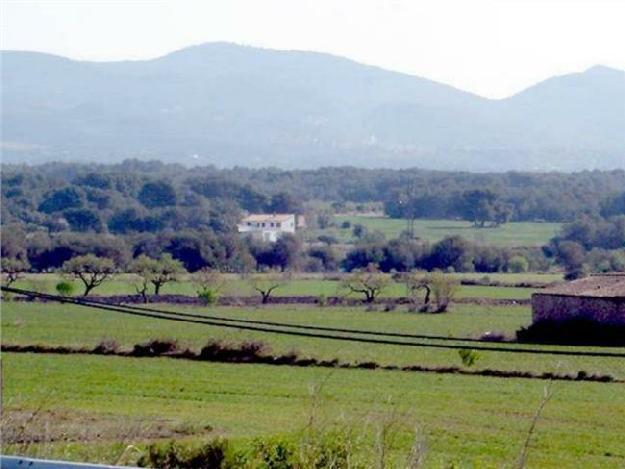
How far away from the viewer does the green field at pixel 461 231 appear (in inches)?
3590

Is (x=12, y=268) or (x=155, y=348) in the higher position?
(x=155, y=348)

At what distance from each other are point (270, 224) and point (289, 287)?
37.0 metres

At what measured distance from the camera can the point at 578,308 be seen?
4528 centimetres

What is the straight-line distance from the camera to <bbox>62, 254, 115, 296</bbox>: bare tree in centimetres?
6831

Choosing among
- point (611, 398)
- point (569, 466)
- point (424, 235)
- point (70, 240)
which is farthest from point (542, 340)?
point (424, 235)

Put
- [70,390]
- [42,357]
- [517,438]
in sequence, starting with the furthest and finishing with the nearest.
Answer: [42,357] → [70,390] → [517,438]

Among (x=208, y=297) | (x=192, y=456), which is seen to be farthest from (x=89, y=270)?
(x=192, y=456)

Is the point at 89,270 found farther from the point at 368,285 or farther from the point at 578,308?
the point at 578,308

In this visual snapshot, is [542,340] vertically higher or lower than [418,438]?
lower

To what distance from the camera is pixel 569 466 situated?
59.4 ft

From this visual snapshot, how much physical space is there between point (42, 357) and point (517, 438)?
58.8 ft

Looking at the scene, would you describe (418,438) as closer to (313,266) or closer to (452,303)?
(452,303)

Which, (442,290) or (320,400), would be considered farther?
(442,290)

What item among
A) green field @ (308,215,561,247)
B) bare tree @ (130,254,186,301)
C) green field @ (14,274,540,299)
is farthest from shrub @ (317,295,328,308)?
green field @ (308,215,561,247)
